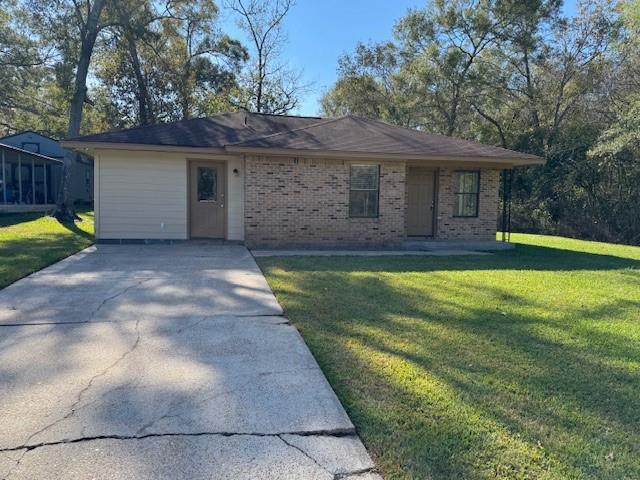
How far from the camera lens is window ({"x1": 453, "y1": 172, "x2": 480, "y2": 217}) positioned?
500 inches

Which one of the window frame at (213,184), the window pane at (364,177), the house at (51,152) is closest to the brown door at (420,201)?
the window pane at (364,177)

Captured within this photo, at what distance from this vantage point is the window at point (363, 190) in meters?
11.4

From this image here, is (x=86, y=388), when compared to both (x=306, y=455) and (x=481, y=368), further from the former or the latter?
(x=481, y=368)

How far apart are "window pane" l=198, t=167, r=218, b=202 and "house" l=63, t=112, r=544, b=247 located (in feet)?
0.09

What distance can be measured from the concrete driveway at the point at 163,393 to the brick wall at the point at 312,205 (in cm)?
531

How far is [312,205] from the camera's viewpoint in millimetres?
11188

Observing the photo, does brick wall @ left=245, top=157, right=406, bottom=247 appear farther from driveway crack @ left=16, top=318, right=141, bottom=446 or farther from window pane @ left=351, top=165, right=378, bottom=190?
driveway crack @ left=16, top=318, right=141, bottom=446

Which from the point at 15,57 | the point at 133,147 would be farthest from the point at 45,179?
the point at 133,147

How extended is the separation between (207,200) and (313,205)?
293cm

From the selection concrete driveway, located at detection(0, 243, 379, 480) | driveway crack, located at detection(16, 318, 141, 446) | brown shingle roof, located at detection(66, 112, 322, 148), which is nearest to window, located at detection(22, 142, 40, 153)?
brown shingle roof, located at detection(66, 112, 322, 148)

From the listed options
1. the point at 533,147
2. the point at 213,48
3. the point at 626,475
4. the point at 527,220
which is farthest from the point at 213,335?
the point at 213,48

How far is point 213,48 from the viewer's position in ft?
84.2

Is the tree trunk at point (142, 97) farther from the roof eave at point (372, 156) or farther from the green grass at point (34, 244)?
the roof eave at point (372, 156)

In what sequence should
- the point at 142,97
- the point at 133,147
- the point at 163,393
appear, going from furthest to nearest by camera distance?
1. the point at 142,97
2. the point at 133,147
3. the point at 163,393
